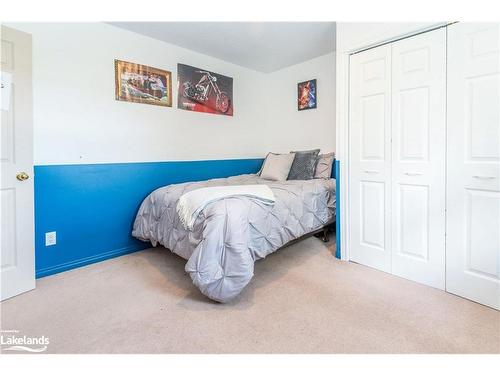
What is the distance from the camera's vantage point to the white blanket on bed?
76.1 inches

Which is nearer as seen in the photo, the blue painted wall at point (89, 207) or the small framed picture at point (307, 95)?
the blue painted wall at point (89, 207)

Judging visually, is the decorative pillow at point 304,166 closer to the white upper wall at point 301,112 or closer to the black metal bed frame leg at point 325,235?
the white upper wall at point 301,112

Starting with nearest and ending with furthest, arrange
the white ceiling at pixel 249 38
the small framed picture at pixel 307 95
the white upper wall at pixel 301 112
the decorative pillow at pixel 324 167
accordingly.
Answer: the white ceiling at pixel 249 38 → the decorative pillow at pixel 324 167 → the white upper wall at pixel 301 112 → the small framed picture at pixel 307 95

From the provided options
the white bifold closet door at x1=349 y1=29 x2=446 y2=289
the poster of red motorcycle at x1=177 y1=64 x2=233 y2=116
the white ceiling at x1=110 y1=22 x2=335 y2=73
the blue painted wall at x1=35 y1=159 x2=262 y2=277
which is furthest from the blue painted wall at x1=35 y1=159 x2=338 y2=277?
the white bifold closet door at x1=349 y1=29 x2=446 y2=289

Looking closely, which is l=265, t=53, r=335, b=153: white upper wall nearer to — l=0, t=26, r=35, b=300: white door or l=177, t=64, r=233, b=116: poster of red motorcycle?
l=177, t=64, r=233, b=116: poster of red motorcycle

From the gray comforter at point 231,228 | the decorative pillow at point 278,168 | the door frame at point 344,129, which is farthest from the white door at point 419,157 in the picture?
the decorative pillow at point 278,168

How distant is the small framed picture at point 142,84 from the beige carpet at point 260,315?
178cm

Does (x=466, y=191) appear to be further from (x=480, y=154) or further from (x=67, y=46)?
(x=67, y=46)

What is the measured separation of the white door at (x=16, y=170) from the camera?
1.87 m

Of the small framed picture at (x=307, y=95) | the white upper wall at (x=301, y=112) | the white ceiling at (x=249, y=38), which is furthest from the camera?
the small framed picture at (x=307, y=95)

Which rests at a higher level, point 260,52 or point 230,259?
point 260,52

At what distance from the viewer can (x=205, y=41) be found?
9.98 ft
